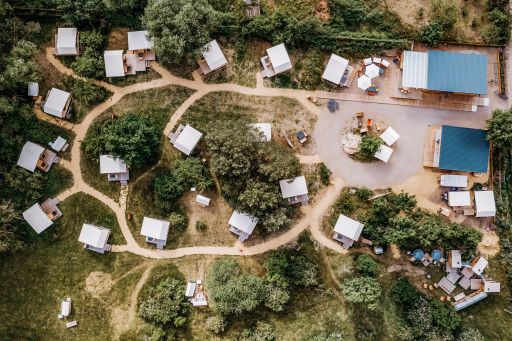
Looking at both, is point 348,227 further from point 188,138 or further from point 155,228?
point 155,228

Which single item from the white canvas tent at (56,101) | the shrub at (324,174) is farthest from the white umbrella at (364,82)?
the white canvas tent at (56,101)

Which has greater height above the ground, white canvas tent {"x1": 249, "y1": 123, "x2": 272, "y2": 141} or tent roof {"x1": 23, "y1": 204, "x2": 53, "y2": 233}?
white canvas tent {"x1": 249, "y1": 123, "x2": 272, "y2": 141}

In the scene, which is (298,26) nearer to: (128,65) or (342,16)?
(342,16)

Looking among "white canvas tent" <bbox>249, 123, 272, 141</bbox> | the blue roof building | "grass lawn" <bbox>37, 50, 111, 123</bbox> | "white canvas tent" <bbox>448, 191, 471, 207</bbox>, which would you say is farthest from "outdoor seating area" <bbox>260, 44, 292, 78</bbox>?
"white canvas tent" <bbox>448, 191, 471, 207</bbox>

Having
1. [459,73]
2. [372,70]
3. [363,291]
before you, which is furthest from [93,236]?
[459,73]

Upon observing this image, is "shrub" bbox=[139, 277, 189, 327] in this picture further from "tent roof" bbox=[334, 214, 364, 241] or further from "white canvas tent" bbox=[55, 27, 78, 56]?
"white canvas tent" bbox=[55, 27, 78, 56]
